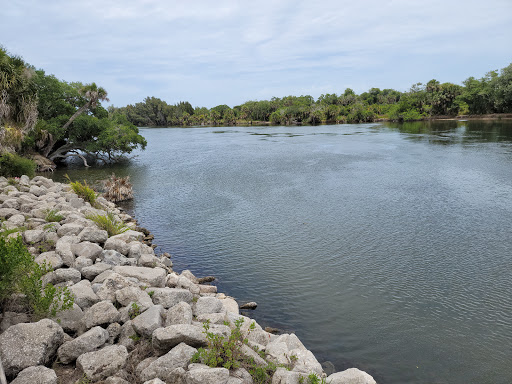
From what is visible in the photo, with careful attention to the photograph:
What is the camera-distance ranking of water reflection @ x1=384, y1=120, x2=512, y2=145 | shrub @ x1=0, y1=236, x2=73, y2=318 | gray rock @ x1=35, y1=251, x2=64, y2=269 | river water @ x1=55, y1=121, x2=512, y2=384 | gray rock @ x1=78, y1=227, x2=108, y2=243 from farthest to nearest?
1. water reflection @ x1=384, y1=120, x2=512, y2=145
2. gray rock @ x1=78, y1=227, x2=108, y2=243
3. river water @ x1=55, y1=121, x2=512, y2=384
4. gray rock @ x1=35, y1=251, x2=64, y2=269
5. shrub @ x1=0, y1=236, x2=73, y2=318

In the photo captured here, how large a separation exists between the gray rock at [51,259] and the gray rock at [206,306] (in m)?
3.88

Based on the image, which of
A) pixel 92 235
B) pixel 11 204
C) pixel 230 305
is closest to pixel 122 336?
pixel 230 305

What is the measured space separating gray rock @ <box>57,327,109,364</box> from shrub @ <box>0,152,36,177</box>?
2094cm

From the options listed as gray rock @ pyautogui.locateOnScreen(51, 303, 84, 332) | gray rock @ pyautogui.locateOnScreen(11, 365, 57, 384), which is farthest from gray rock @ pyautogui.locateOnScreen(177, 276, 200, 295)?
gray rock @ pyautogui.locateOnScreen(11, 365, 57, 384)

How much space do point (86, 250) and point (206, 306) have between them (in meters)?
4.32

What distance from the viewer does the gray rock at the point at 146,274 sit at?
379 inches

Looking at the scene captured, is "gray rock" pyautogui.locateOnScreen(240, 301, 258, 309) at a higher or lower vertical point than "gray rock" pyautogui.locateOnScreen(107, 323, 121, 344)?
lower

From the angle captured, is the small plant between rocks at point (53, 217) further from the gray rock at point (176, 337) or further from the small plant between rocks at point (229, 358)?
the small plant between rocks at point (229, 358)

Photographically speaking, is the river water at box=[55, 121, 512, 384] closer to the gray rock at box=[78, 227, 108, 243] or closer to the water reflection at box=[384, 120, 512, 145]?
the gray rock at box=[78, 227, 108, 243]

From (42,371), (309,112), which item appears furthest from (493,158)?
(309,112)

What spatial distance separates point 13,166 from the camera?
23594mm

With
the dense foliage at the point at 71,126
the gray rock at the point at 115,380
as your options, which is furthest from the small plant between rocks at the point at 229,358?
the dense foliage at the point at 71,126

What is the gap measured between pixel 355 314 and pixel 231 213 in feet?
37.7

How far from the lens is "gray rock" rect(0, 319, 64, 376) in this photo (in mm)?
5617
